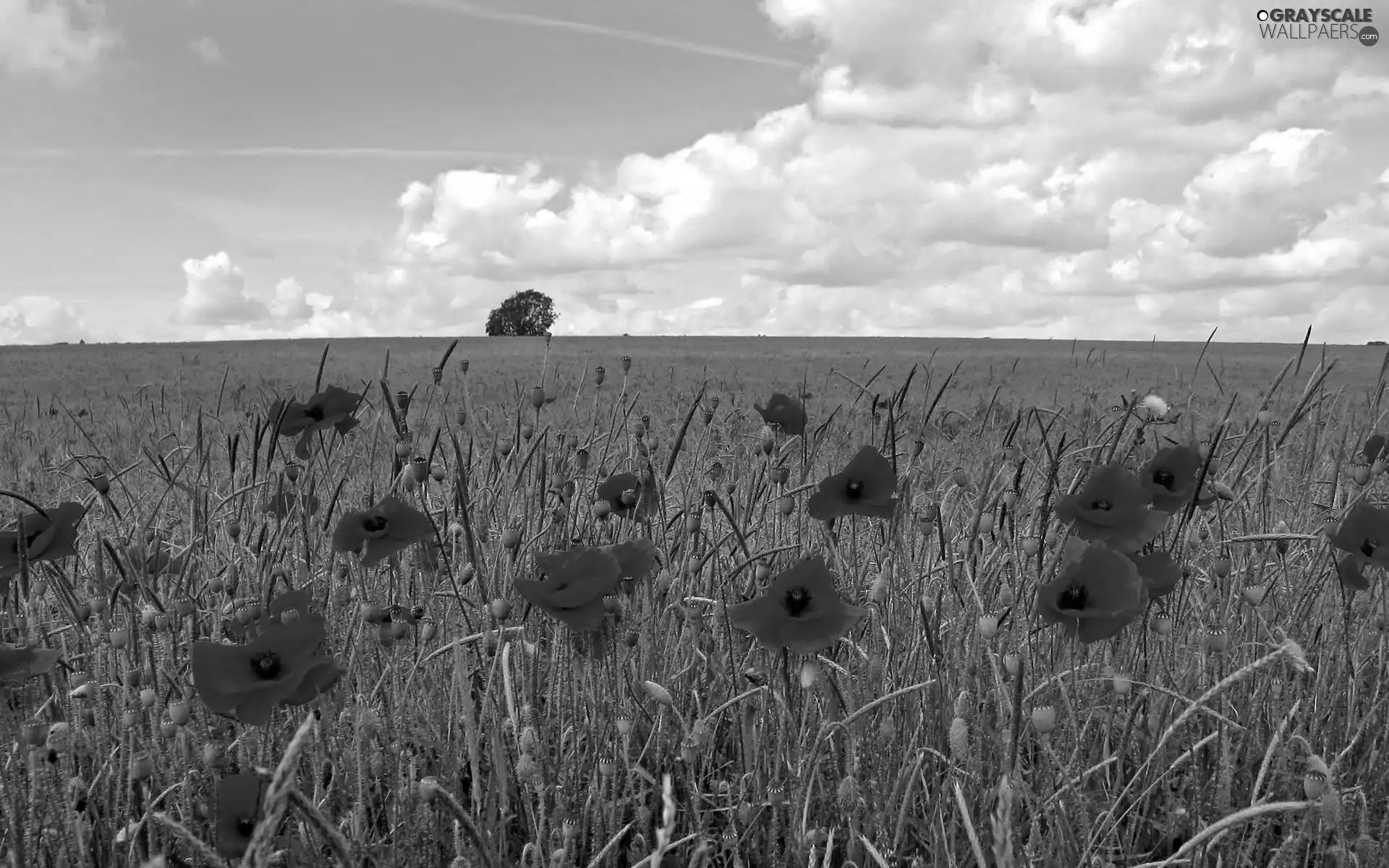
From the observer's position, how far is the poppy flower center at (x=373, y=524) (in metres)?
1.83

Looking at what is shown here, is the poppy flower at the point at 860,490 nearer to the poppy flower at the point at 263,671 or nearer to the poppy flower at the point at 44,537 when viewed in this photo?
the poppy flower at the point at 263,671

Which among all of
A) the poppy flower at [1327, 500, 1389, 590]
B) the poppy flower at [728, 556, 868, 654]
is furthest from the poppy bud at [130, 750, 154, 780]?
the poppy flower at [1327, 500, 1389, 590]

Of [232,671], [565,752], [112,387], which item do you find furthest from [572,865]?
[112,387]

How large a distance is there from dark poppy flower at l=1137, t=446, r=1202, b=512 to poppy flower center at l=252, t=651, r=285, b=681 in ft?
4.87

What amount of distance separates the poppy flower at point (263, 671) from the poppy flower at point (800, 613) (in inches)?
22.8

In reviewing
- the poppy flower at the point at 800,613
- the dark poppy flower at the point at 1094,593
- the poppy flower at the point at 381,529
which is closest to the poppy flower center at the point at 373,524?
the poppy flower at the point at 381,529

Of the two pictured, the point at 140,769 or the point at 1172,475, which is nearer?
the point at 140,769

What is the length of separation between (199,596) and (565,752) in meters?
1.13

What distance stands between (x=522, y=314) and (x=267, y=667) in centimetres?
5617

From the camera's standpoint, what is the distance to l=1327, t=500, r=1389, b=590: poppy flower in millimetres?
1824

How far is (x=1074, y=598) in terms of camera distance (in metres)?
1.47

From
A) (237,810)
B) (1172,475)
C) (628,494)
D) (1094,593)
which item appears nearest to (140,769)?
(237,810)

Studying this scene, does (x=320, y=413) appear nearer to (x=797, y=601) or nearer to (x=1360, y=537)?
(x=797, y=601)

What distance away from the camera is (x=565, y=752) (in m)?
1.92
